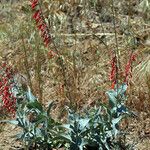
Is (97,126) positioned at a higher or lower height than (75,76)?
higher

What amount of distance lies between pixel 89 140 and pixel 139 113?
0.68 m

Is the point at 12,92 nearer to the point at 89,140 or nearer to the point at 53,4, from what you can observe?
the point at 89,140

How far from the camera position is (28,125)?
3279 millimetres

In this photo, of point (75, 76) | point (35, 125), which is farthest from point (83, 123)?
point (75, 76)

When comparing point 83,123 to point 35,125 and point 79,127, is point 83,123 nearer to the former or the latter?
point 79,127

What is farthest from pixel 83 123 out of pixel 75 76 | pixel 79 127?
pixel 75 76

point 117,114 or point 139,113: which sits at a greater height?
point 117,114

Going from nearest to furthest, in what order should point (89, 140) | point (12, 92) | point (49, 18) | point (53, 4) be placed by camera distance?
1. point (89, 140)
2. point (12, 92)
3. point (49, 18)
4. point (53, 4)

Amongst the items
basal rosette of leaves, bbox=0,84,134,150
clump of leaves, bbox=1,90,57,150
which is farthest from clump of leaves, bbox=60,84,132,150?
clump of leaves, bbox=1,90,57,150

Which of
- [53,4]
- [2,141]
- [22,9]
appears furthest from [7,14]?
[2,141]

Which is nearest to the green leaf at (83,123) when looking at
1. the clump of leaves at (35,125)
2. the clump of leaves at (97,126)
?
the clump of leaves at (97,126)

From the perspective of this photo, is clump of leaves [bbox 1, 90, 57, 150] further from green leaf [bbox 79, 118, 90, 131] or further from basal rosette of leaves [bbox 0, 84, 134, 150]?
green leaf [bbox 79, 118, 90, 131]

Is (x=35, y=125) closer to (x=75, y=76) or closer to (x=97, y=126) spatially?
(x=97, y=126)

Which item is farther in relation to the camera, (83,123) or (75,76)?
(75,76)
